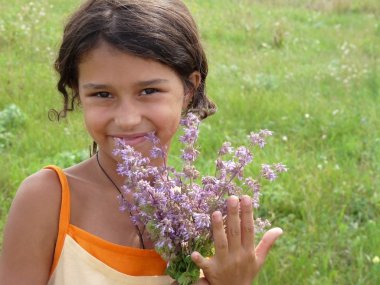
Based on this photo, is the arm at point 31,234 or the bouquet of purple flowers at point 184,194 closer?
the bouquet of purple flowers at point 184,194

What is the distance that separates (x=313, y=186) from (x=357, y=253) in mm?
664

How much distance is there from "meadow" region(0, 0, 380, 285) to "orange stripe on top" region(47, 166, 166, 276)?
2.88ft

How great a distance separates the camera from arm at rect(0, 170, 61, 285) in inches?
86.8

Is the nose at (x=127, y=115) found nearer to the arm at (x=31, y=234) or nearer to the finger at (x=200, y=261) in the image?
the arm at (x=31, y=234)

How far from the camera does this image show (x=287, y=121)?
5848 millimetres

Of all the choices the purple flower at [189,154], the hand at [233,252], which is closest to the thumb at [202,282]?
the hand at [233,252]

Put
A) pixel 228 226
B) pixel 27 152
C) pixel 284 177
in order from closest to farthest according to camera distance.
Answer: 1. pixel 228 226
2. pixel 284 177
3. pixel 27 152

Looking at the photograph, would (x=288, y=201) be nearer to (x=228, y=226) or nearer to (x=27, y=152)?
(x=27, y=152)

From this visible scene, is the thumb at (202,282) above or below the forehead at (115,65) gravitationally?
below

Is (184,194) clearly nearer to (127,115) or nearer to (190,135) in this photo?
(190,135)

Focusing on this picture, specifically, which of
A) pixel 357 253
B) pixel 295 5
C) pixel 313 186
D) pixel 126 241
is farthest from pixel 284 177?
pixel 295 5

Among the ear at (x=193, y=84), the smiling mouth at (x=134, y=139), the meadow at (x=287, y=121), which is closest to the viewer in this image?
the smiling mouth at (x=134, y=139)

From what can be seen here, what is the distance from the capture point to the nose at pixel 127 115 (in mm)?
2158

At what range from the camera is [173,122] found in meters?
2.29
